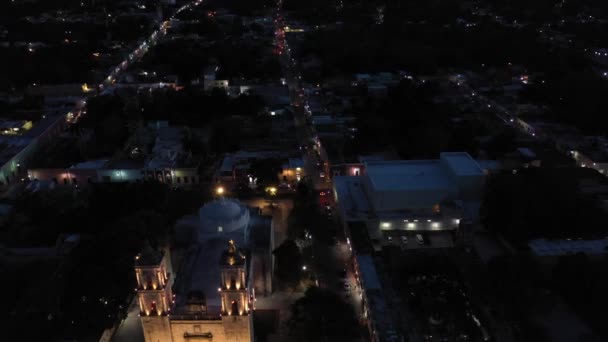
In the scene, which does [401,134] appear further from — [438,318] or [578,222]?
[438,318]

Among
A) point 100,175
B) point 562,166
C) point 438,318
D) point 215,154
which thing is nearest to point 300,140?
point 215,154

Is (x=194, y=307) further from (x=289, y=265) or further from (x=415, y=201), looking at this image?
(x=415, y=201)

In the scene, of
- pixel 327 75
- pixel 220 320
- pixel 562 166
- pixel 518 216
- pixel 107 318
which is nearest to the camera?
pixel 220 320

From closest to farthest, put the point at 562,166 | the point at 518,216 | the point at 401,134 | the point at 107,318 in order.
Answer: the point at 107,318, the point at 518,216, the point at 562,166, the point at 401,134

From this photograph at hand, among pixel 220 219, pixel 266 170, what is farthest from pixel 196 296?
pixel 266 170

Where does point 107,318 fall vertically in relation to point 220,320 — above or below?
below

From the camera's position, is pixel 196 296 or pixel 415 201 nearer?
pixel 196 296

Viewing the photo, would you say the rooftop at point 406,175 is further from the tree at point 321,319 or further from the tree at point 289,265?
the tree at point 321,319
